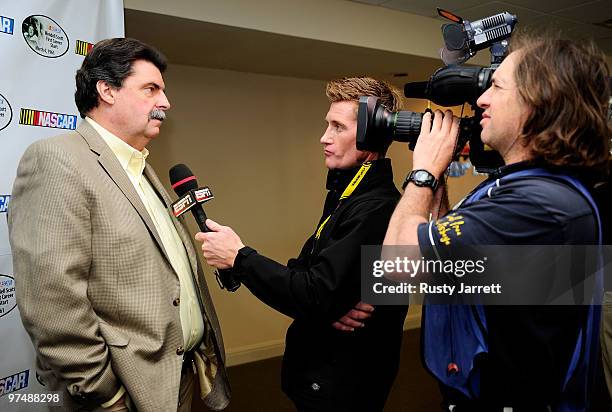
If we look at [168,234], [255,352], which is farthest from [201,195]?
[255,352]

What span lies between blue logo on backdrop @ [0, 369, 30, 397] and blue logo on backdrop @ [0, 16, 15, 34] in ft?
3.87

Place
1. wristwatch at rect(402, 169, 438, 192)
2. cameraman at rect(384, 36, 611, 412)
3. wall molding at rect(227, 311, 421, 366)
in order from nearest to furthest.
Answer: cameraman at rect(384, 36, 611, 412) → wristwatch at rect(402, 169, 438, 192) → wall molding at rect(227, 311, 421, 366)

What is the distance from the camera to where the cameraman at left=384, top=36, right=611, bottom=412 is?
877 millimetres

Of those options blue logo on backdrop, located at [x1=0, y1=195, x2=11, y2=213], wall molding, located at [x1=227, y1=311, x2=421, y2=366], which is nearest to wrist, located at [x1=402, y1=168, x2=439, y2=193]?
blue logo on backdrop, located at [x1=0, y1=195, x2=11, y2=213]

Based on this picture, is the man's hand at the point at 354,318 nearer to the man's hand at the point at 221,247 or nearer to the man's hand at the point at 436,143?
the man's hand at the point at 221,247

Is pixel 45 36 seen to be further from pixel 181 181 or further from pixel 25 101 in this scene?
pixel 181 181

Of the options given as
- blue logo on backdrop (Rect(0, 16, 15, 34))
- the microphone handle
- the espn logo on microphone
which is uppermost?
blue logo on backdrop (Rect(0, 16, 15, 34))

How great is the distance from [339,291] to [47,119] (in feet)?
4.13

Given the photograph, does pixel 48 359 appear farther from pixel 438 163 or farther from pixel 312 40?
pixel 312 40

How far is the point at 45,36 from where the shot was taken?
1734 millimetres

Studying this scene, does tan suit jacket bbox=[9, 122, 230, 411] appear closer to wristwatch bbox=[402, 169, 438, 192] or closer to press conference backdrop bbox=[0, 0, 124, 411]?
press conference backdrop bbox=[0, 0, 124, 411]

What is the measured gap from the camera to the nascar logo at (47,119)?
1.69 m

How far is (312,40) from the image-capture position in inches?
122

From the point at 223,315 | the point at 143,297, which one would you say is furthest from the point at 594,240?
the point at 223,315
